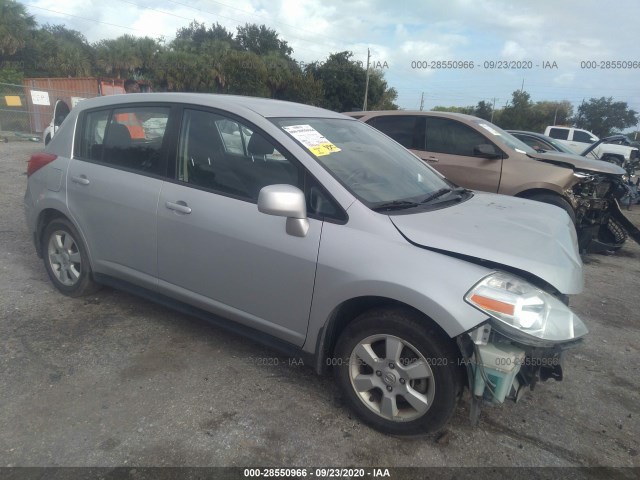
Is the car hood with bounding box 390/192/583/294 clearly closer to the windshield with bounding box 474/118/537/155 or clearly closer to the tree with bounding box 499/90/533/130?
the windshield with bounding box 474/118/537/155

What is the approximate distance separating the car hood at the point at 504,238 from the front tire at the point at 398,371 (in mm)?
417

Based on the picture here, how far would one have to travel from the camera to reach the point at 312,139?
3074mm

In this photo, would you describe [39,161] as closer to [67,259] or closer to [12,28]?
[67,259]

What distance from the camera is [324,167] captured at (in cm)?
285

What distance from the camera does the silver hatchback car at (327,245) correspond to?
239 centimetres

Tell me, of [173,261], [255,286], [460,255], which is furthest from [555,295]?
[173,261]

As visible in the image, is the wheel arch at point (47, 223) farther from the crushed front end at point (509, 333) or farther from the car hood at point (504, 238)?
the crushed front end at point (509, 333)

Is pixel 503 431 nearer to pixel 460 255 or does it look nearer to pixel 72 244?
pixel 460 255

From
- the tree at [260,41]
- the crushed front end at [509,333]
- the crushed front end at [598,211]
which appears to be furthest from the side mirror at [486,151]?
the tree at [260,41]

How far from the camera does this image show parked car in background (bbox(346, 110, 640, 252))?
6.23 meters

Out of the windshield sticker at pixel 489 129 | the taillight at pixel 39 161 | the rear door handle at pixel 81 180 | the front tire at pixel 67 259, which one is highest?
the windshield sticker at pixel 489 129

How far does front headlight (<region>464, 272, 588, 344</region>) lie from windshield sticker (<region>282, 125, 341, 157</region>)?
1.26 meters

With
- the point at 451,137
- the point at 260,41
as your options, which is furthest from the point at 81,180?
the point at 260,41

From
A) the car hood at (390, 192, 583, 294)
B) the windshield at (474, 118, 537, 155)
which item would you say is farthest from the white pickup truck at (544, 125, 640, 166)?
the car hood at (390, 192, 583, 294)
